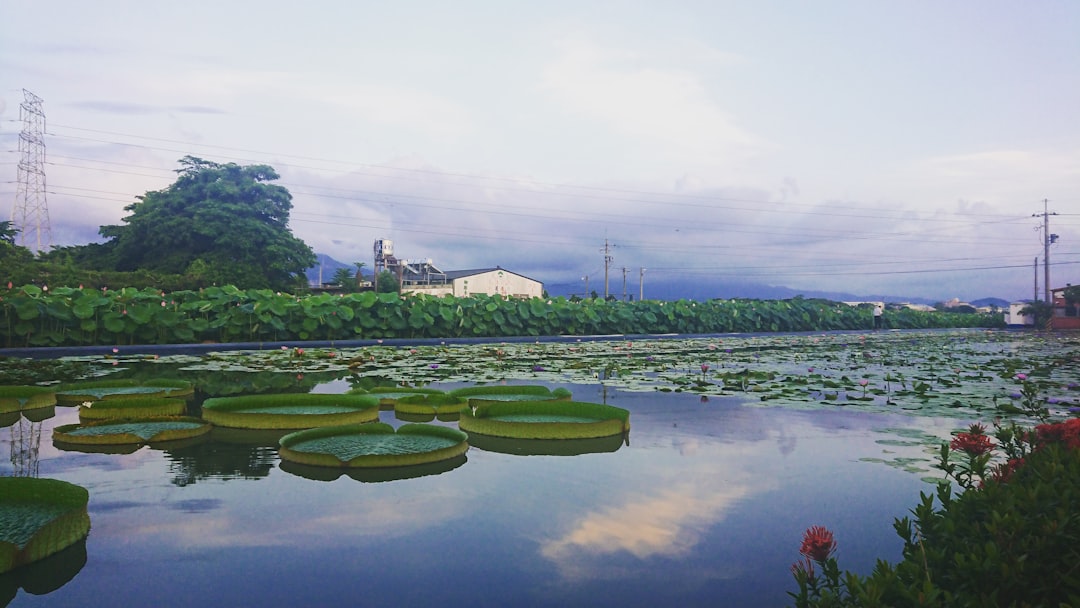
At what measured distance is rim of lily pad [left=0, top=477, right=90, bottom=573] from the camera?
266 cm

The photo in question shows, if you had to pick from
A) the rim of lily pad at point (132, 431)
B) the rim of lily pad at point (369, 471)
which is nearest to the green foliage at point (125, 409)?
the rim of lily pad at point (132, 431)

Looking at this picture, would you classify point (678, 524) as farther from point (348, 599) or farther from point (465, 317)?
point (465, 317)

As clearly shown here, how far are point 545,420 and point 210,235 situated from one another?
3265 cm

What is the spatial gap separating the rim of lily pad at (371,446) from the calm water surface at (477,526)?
14cm

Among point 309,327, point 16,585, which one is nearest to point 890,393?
point 16,585

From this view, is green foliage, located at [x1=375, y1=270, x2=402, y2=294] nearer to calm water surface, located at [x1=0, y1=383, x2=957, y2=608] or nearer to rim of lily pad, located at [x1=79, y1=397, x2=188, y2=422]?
rim of lily pad, located at [x1=79, y1=397, x2=188, y2=422]

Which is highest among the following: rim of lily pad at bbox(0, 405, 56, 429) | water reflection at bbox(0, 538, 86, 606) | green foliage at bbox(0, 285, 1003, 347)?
green foliage at bbox(0, 285, 1003, 347)

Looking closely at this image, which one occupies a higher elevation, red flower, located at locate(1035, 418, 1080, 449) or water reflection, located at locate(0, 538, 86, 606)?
red flower, located at locate(1035, 418, 1080, 449)

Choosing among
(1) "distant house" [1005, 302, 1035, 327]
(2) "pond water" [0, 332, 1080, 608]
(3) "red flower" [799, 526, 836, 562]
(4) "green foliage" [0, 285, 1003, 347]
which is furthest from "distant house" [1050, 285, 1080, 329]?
(3) "red flower" [799, 526, 836, 562]

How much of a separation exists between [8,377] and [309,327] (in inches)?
296

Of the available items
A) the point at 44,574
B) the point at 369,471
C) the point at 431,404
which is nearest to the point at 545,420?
the point at 431,404

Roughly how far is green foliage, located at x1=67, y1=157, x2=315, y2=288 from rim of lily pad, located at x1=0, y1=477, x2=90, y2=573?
98.3ft

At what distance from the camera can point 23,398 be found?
20.4 ft

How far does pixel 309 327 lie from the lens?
51.1ft
